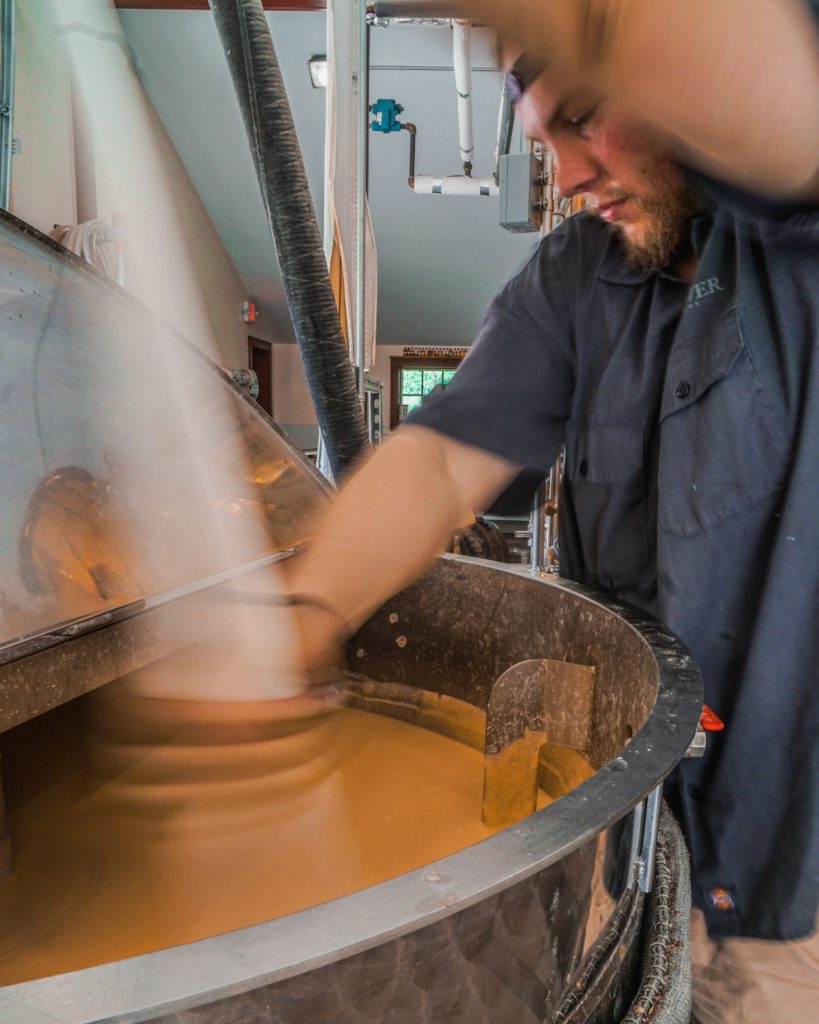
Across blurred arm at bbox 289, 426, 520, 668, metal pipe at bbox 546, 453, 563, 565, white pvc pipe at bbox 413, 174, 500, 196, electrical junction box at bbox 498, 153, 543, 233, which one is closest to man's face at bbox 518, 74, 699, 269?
blurred arm at bbox 289, 426, 520, 668

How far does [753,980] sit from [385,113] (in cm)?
423

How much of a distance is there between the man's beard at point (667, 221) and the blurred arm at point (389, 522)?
0.28m

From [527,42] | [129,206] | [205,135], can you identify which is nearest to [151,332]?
[527,42]

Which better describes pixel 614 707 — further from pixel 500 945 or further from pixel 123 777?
pixel 123 777

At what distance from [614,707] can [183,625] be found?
0.48 metres

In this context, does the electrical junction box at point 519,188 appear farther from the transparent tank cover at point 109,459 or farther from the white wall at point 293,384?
the white wall at point 293,384

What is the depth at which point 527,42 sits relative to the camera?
43cm

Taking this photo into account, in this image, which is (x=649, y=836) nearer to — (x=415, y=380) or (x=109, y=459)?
(x=109, y=459)

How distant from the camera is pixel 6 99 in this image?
6.68ft

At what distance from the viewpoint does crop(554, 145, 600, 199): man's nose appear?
0.70 m

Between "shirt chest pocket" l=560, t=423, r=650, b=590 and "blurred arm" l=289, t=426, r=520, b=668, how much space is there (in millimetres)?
95

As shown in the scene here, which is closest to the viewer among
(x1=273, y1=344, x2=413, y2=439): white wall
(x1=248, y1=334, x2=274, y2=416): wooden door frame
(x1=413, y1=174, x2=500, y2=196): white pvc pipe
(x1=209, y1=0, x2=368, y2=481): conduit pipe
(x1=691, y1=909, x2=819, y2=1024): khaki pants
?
(x1=691, y1=909, x2=819, y2=1024): khaki pants

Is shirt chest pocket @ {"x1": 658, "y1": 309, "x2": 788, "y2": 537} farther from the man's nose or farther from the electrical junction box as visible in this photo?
the electrical junction box

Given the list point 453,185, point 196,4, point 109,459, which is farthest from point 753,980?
point 453,185
